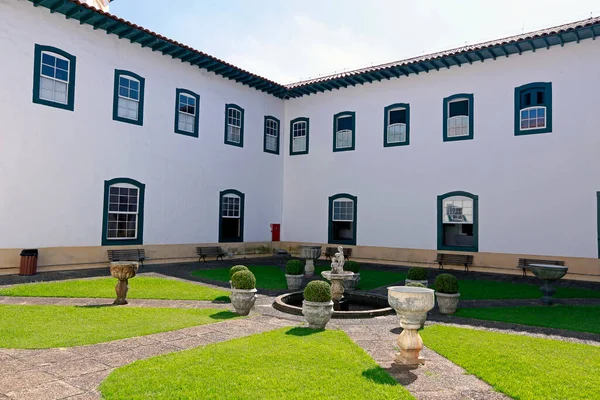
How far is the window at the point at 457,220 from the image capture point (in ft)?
51.7

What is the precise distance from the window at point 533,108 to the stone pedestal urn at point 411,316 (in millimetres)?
11531

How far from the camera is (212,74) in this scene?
17797 millimetres

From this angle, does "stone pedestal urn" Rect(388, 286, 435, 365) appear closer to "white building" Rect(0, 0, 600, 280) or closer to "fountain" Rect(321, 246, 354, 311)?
"fountain" Rect(321, 246, 354, 311)

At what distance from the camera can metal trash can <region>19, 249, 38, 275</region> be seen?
469 inches

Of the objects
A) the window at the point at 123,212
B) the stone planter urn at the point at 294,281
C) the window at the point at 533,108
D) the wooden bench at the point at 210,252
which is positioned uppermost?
the window at the point at 533,108

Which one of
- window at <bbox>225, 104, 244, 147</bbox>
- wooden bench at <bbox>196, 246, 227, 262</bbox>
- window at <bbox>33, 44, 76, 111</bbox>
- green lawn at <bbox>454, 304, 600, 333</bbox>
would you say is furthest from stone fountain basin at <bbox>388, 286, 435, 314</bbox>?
window at <bbox>225, 104, 244, 147</bbox>

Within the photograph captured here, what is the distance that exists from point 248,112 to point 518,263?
1239cm

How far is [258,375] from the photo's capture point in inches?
193

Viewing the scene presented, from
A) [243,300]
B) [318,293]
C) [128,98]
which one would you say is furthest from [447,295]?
[128,98]

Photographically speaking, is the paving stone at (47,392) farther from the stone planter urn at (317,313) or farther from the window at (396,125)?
the window at (396,125)

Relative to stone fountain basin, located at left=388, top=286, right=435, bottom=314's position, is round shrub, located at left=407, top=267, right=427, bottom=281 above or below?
below

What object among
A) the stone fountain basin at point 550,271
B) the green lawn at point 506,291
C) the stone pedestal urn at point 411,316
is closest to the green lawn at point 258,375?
the stone pedestal urn at point 411,316

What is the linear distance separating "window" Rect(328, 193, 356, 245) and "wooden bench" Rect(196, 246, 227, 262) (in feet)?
16.1

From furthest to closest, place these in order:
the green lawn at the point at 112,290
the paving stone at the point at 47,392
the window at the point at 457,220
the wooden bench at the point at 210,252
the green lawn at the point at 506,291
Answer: the wooden bench at the point at 210,252, the window at the point at 457,220, the green lawn at the point at 506,291, the green lawn at the point at 112,290, the paving stone at the point at 47,392
